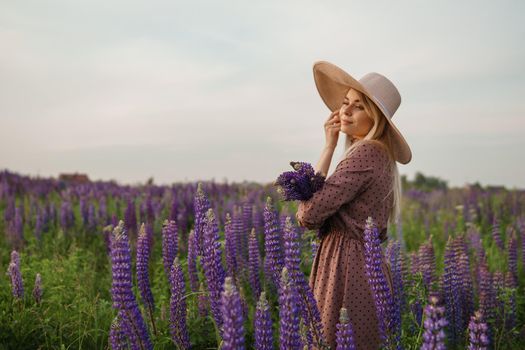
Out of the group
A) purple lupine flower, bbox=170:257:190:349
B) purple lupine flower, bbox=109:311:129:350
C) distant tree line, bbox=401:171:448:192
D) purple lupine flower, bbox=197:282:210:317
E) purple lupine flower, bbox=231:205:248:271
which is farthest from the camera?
distant tree line, bbox=401:171:448:192

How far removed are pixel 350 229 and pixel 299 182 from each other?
1.77ft

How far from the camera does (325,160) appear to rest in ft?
14.7

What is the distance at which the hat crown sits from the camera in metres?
4.37

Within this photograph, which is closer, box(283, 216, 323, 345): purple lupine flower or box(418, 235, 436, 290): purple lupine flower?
box(283, 216, 323, 345): purple lupine flower

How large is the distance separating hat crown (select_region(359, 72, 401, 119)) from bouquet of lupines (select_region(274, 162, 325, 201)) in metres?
0.83

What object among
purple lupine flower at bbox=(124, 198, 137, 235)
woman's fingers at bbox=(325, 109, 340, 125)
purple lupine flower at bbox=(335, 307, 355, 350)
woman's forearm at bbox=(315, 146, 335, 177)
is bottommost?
purple lupine flower at bbox=(335, 307, 355, 350)

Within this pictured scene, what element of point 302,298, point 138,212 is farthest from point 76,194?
point 302,298

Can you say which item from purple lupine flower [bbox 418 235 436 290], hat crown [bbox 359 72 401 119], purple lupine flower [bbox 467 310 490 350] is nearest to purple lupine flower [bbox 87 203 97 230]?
purple lupine flower [bbox 418 235 436 290]

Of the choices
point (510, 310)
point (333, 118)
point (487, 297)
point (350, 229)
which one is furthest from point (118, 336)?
point (510, 310)

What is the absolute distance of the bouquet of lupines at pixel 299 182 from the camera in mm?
3840

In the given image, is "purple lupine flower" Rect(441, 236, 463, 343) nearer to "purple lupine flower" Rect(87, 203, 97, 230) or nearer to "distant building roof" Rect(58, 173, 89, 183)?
"purple lupine flower" Rect(87, 203, 97, 230)

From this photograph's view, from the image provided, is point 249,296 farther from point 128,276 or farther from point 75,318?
point 128,276

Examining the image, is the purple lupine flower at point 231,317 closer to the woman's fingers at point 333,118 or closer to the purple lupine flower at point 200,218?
the purple lupine flower at point 200,218

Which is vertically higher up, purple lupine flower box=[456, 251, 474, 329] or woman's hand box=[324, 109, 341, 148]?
woman's hand box=[324, 109, 341, 148]
